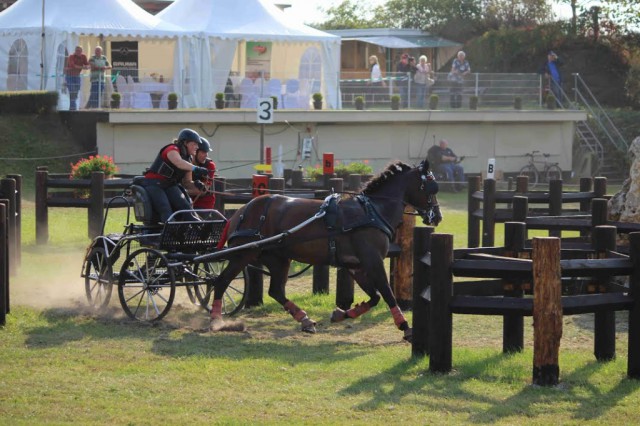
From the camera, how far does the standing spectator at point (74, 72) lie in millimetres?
30094

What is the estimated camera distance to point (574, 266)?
30.9 ft

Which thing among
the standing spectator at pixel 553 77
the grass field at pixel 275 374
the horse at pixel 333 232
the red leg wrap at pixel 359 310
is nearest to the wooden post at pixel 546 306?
the grass field at pixel 275 374

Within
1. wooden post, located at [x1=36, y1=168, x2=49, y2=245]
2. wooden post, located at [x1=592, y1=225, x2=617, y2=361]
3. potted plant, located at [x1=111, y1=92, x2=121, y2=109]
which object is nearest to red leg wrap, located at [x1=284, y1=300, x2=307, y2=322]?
wooden post, located at [x1=592, y1=225, x2=617, y2=361]

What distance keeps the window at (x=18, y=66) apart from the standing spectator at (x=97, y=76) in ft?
7.91

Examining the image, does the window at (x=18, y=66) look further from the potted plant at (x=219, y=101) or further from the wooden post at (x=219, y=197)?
the wooden post at (x=219, y=197)

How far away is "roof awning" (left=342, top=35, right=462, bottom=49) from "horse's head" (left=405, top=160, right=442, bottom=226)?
120ft

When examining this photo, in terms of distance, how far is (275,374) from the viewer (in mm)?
9797

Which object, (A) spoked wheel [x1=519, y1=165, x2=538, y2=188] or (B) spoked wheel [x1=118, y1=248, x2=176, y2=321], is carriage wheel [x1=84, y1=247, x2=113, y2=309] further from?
(A) spoked wheel [x1=519, y1=165, x2=538, y2=188]

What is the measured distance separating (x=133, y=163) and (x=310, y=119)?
5.14 meters

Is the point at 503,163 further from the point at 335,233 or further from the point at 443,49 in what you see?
the point at 335,233

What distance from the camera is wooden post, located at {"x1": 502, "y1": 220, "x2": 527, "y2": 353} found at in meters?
10.7

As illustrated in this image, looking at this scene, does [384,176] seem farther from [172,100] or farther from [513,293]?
[172,100]

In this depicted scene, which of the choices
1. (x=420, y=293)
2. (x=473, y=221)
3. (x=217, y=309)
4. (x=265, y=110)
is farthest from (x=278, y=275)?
(x=265, y=110)

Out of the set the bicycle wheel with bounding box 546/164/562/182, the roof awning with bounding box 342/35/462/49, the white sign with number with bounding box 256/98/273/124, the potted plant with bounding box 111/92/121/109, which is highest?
the roof awning with bounding box 342/35/462/49
